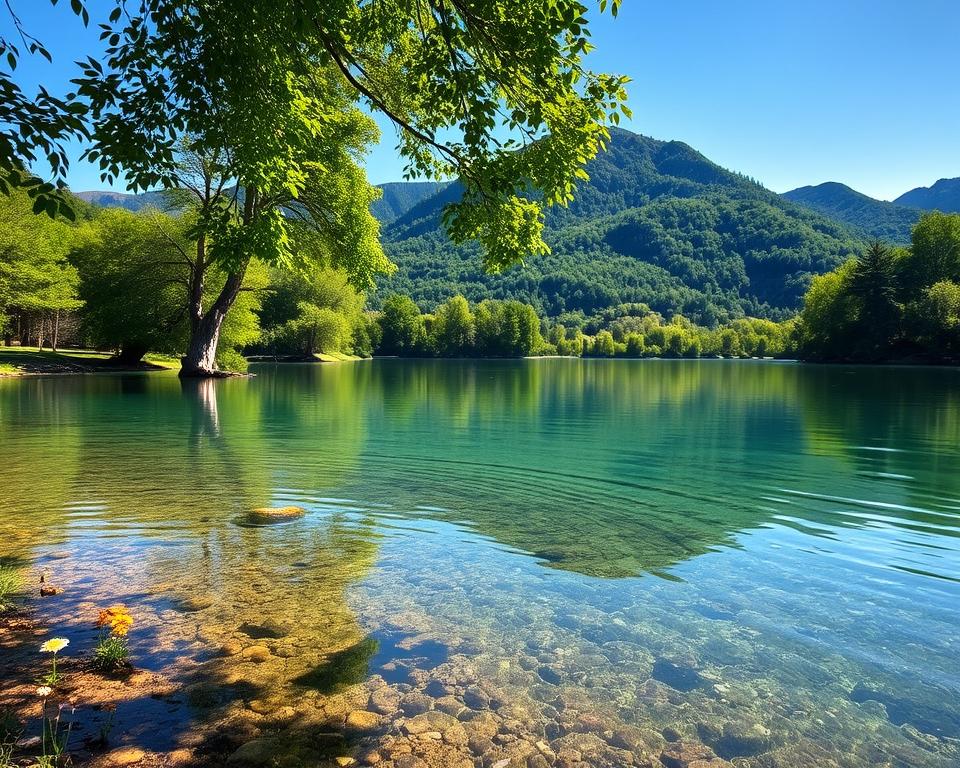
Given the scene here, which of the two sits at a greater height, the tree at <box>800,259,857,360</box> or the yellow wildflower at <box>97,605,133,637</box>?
the tree at <box>800,259,857,360</box>

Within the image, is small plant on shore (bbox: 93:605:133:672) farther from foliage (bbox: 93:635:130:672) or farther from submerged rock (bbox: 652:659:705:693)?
submerged rock (bbox: 652:659:705:693)

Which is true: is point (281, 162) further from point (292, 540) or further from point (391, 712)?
point (391, 712)

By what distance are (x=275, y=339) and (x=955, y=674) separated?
333ft

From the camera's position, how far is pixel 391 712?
4742mm

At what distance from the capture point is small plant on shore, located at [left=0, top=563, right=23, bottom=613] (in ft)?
20.8

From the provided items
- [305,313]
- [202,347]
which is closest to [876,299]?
[305,313]

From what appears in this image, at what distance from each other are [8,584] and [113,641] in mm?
2430

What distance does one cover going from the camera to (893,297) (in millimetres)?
97375

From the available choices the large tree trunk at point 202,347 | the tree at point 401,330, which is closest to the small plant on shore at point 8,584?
the large tree trunk at point 202,347

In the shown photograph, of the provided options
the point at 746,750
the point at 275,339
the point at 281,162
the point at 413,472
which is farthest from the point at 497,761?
the point at 275,339

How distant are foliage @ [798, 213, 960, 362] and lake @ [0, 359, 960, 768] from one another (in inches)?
3725

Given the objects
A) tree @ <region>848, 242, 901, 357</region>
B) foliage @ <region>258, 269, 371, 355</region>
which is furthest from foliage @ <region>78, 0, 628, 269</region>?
tree @ <region>848, 242, 901, 357</region>

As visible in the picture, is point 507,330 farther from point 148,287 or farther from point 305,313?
point 148,287

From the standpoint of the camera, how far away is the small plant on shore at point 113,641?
5.17 m
